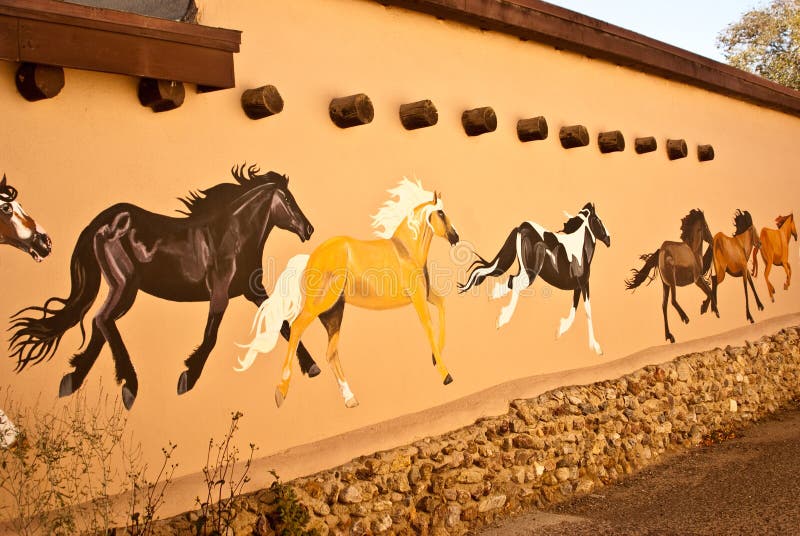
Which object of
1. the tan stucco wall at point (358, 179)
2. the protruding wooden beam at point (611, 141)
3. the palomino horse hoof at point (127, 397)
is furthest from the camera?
the protruding wooden beam at point (611, 141)

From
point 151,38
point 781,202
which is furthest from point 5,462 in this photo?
point 781,202

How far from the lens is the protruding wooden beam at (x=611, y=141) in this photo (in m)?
8.99

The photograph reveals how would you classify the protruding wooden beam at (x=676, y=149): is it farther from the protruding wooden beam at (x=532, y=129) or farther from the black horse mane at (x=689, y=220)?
the protruding wooden beam at (x=532, y=129)

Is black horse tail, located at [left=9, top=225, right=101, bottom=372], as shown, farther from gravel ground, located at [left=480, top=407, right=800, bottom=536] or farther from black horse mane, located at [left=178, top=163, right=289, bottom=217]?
gravel ground, located at [left=480, top=407, right=800, bottom=536]

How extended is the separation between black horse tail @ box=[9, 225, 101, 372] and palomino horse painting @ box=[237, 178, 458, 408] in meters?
1.10

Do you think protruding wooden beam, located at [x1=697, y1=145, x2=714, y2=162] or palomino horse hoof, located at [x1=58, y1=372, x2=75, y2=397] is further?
protruding wooden beam, located at [x1=697, y1=145, x2=714, y2=162]

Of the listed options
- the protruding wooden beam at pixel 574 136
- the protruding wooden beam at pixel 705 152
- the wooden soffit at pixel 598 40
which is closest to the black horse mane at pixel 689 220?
the protruding wooden beam at pixel 705 152

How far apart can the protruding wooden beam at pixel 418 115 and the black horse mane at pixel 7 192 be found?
9.80ft

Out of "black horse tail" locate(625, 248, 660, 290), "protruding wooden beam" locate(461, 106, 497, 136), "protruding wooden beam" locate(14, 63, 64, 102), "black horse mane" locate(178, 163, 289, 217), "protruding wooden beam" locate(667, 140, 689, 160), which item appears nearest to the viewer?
"protruding wooden beam" locate(14, 63, 64, 102)

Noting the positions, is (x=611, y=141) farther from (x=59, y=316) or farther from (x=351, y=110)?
(x=59, y=316)

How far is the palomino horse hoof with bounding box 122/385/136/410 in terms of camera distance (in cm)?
506

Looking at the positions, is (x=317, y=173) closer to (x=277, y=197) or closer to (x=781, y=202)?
(x=277, y=197)

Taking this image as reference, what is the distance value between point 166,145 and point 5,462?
6.31 ft

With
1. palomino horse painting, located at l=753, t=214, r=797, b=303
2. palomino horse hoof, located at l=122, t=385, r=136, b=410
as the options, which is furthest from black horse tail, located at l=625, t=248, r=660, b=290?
palomino horse hoof, located at l=122, t=385, r=136, b=410
